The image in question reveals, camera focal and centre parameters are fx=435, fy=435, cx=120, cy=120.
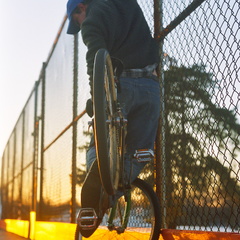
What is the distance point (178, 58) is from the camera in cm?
275

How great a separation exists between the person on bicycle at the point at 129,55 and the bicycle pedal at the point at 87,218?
4.3 inches

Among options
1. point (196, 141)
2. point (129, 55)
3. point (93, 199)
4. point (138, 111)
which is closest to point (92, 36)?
point (129, 55)

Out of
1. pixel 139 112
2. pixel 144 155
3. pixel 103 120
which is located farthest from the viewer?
pixel 139 112

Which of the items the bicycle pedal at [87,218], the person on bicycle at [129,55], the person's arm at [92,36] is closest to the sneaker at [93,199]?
the bicycle pedal at [87,218]

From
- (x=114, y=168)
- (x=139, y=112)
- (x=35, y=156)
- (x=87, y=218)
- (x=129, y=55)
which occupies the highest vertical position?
(x=129, y=55)

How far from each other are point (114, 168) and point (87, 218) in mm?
264

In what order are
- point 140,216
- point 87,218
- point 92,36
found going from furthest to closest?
point 140,216 < point 92,36 < point 87,218

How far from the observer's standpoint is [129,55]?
2.43 m

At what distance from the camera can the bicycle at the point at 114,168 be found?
1.74 metres

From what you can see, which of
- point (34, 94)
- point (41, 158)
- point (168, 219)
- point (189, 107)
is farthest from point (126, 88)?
point (34, 94)

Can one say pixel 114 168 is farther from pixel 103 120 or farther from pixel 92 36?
pixel 92 36

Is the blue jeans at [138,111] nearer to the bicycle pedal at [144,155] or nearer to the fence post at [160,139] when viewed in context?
the bicycle pedal at [144,155]

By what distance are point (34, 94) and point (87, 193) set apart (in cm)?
662

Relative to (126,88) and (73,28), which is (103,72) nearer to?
(126,88)
